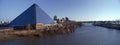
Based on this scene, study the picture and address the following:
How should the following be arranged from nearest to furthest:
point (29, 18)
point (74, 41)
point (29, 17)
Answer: point (74, 41) → point (29, 18) → point (29, 17)

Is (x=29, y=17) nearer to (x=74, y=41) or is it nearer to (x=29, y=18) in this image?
(x=29, y=18)

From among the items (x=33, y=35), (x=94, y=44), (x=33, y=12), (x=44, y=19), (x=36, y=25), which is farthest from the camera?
(x=44, y=19)

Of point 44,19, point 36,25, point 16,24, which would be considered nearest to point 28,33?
point 36,25

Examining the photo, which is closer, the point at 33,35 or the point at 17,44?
the point at 17,44

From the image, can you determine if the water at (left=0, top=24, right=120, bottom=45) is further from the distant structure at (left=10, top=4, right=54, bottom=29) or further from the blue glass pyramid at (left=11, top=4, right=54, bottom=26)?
the blue glass pyramid at (left=11, top=4, right=54, bottom=26)

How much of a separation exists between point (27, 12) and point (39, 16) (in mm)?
1905

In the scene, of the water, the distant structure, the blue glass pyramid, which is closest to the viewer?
the water

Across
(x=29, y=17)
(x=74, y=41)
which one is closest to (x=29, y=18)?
(x=29, y=17)

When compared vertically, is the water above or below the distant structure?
below

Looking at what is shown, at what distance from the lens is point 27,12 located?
29.5 metres

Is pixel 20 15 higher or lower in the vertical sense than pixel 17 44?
higher

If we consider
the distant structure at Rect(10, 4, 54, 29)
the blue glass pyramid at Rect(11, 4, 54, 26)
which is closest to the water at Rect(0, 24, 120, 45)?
the distant structure at Rect(10, 4, 54, 29)

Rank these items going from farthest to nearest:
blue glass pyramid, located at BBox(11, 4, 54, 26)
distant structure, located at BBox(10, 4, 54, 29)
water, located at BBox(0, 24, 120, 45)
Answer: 1. blue glass pyramid, located at BBox(11, 4, 54, 26)
2. distant structure, located at BBox(10, 4, 54, 29)
3. water, located at BBox(0, 24, 120, 45)

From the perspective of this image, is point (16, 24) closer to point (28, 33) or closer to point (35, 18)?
point (35, 18)
